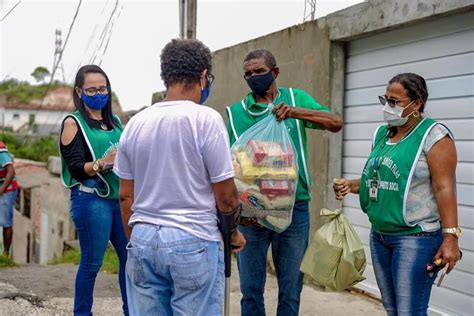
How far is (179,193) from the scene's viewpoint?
2641 mm

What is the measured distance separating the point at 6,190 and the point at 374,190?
5656 millimetres

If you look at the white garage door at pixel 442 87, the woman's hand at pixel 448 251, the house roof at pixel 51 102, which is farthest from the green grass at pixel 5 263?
the house roof at pixel 51 102

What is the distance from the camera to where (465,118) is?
15.0 ft

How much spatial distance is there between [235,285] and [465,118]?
287cm

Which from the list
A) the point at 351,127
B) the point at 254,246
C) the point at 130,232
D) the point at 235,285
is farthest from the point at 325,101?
the point at 130,232

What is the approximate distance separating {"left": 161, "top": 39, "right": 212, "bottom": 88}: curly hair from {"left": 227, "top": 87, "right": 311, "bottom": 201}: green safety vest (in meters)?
0.97

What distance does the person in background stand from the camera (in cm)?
759

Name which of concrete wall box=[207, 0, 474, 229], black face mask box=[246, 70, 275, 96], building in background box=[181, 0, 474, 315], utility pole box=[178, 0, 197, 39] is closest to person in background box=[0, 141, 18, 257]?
utility pole box=[178, 0, 197, 39]

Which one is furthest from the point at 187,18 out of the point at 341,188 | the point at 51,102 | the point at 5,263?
the point at 51,102

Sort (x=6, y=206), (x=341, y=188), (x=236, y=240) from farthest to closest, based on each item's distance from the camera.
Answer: (x=6, y=206), (x=341, y=188), (x=236, y=240)

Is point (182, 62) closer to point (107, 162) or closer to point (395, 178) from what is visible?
Answer: point (395, 178)

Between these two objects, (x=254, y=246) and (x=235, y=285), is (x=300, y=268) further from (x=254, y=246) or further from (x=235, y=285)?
(x=235, y=285)

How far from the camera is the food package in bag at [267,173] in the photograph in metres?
3.47

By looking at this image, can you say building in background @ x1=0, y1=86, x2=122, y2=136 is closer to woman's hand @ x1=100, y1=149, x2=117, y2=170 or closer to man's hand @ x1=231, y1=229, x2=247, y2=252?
woman's hand @ x1=100, y1=149, x2=117, y2=170
